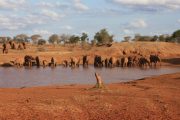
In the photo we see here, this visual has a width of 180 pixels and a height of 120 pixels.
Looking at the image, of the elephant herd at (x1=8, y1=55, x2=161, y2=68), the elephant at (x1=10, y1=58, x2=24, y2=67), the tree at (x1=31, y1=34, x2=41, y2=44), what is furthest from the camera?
the tree at (x1=31, y1=34, x2=41, y2=44)

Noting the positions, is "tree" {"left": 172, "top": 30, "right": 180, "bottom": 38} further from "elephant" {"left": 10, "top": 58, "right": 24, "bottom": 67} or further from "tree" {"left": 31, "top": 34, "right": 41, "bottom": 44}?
"elephant" {"left": 10, "top": 58, "right": 24, "bottom": 67}

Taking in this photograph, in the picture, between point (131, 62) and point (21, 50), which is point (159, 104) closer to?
point (131, 62)

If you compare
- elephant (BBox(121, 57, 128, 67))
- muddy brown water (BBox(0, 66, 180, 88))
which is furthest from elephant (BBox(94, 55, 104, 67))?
muddy brown water (BBox(0, 66, 180, 88))

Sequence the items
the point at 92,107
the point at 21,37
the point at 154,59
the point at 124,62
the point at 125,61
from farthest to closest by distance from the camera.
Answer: the point at 21,37
the point at 154,59
the point at 125,61
the point at 124,62
the point at 92,107

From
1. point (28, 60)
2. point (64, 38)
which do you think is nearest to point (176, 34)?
point (64, 38)

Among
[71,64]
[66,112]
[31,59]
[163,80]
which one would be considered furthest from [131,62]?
[66,112]

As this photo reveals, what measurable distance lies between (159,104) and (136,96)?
6.97ft

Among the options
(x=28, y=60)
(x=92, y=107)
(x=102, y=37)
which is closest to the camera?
(x=92, y=107)

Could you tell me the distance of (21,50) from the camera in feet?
222

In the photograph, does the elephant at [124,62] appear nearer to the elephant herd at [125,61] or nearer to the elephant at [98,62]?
the elephant herd at [125,61]

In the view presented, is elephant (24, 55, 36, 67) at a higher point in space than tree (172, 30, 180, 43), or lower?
lower

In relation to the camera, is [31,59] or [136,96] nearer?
[136,96]

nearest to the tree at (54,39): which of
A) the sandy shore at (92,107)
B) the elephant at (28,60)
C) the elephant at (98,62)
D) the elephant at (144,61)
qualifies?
the elephant at (98,62)

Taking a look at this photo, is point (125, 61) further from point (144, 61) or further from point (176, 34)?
point (176, 34)
